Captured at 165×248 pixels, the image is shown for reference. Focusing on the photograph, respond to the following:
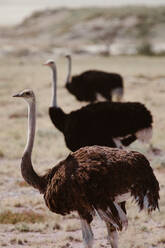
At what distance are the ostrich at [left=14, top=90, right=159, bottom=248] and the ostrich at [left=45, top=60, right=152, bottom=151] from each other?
3.10m

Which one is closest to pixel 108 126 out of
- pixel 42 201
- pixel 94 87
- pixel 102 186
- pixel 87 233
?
pixel 42 201

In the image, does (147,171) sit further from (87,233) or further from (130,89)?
(130,89)

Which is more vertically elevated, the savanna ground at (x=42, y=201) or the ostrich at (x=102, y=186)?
the ostrich at (x=102, y=186)

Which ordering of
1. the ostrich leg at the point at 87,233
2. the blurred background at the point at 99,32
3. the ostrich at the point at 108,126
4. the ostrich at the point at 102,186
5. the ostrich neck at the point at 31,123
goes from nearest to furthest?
1. the ostrich at the point at 102,186
2. the ostrich leg at the point at 87,233
3. the ostrich neck at the point at 31,123
4. the ostrich at the point at 108,126
5. the blurred background at the point at 99,32

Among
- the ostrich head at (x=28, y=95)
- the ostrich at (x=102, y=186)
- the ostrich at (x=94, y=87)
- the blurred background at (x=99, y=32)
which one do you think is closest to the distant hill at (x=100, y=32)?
the blurred background at (x=99, y=32)

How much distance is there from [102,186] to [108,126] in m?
3.68

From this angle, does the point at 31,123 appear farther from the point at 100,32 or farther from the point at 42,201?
the point at 100,32

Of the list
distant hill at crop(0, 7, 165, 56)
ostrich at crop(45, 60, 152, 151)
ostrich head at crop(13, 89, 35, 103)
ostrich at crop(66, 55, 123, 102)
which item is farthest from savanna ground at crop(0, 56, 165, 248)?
distant hill at crop(0, 7, 165, 56)

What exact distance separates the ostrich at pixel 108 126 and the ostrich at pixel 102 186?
310 cm

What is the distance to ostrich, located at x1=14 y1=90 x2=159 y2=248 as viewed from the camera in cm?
483

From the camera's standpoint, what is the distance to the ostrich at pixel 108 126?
841 centimetres

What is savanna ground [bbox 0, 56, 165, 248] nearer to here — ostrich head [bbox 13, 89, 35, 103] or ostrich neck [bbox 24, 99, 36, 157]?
ostrich neck [bbox 24, 99, 36, 157]

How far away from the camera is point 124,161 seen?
504 centimetres

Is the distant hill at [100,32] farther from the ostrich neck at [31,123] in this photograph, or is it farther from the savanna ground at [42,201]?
the ostrich neck at [31,123]
